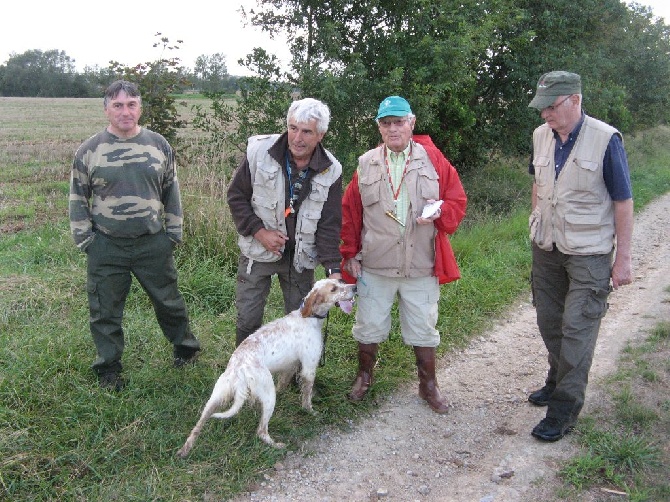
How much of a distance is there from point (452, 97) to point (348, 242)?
6611 millimetres

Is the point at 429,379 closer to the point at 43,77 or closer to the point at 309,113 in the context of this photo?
the point at 309,113

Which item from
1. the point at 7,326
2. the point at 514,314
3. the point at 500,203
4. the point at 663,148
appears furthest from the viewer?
the point at 663,148

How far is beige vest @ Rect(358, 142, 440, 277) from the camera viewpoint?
12.8 feet

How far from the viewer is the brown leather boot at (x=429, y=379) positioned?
14.0 ft

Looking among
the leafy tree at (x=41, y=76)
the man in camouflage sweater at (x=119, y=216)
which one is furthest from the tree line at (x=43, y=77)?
the man in camouflage sweater at (x=119, y=216)

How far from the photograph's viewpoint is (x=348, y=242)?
13.8ft

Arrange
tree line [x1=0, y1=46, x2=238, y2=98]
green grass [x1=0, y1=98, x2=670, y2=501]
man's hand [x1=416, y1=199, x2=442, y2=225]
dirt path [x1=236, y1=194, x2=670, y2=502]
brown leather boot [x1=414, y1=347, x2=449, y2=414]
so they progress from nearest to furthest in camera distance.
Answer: green grass [x1=0, y1=98, x2=670, y2=501], dirt path [x1=236, y1=194, x2=670, y2=502], man's hand [x1=416, y1=199, x2=442, y2=225], brown leather boot [x1=414, y1=347, x2=449, y2=414], tree line [x1=0, y1=46, x2=238, y2=98]

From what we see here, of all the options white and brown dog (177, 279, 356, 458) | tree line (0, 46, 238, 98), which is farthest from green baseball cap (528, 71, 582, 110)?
tree line (0, 46, 238, 98)

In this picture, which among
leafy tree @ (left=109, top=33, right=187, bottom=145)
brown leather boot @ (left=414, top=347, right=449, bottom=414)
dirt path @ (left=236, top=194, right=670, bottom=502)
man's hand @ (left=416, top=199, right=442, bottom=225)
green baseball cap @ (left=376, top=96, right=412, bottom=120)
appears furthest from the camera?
leafy tree @ (left=109, top=33, right=187, bottom=145)

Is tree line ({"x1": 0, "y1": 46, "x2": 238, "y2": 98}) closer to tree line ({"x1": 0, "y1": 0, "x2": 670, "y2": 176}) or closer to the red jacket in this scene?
tree line ({"x1": 0, "y1": 0, "x2": 670, "y2": 176})

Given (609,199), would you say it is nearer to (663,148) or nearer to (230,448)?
(230,448)

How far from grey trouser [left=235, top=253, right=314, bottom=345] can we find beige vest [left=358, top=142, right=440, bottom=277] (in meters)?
0.50

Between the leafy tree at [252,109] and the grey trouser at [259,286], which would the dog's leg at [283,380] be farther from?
the leafy tree at [252,109]

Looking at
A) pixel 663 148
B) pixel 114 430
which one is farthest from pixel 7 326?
pixel 663 148
